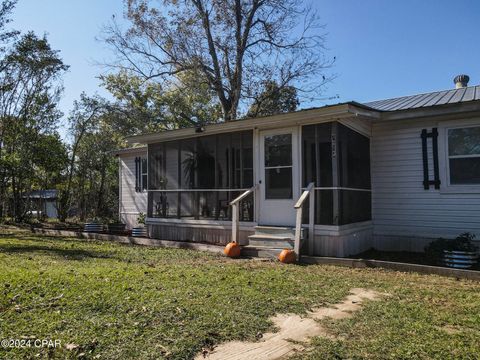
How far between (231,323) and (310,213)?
474 cm

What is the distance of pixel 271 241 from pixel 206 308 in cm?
420

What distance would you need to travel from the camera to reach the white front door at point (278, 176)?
28.5ft

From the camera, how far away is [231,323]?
3738mm

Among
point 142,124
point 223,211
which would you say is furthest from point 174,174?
point 142,124

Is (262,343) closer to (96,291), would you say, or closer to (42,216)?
(96,291)

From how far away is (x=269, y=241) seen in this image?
8.26 meters

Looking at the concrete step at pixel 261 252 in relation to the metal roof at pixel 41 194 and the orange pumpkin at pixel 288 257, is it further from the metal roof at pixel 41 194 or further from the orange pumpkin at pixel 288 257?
the metal roof at pixel 41 194

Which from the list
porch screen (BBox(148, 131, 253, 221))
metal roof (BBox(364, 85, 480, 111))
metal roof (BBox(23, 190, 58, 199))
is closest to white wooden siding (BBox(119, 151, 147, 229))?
porch screen (BBox(148, 131, 253, 221))

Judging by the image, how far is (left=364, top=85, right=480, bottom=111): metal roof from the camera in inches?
362

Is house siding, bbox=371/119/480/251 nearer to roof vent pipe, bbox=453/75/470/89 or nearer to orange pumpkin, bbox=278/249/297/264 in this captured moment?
orange pumpkin, bbox=278/249/297/264

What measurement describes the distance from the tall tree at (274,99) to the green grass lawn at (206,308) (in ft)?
46.2

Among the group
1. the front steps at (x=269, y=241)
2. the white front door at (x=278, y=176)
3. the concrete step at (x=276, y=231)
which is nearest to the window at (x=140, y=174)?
the white front door at (x=278, y=176)

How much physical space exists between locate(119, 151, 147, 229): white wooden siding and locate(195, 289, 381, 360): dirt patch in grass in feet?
37.6

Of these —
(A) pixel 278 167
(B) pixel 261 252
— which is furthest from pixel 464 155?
(B) pixel 261 252
